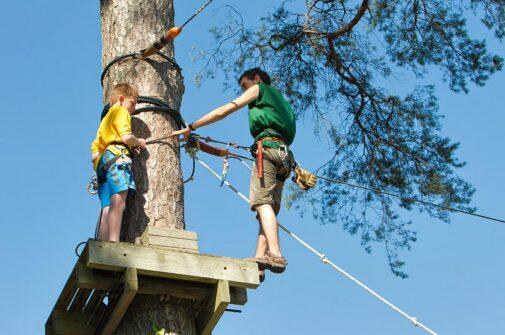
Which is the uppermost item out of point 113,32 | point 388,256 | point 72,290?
point 388,256

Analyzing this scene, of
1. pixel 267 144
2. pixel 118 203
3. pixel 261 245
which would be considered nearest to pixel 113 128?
pixel 118 203

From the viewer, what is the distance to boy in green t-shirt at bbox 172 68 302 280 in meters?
4.53

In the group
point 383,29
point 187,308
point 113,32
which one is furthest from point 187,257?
point 383,29

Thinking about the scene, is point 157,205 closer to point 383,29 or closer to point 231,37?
point 231,37

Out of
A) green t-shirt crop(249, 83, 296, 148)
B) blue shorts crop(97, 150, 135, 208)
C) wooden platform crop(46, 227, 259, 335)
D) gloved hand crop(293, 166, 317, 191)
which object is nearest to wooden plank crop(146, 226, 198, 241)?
wooden platform crop(46, 227, 259, 335)

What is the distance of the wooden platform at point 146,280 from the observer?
367 centimetres

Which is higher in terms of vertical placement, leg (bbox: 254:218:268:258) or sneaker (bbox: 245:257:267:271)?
leg (bbox: 254:218:268:258)

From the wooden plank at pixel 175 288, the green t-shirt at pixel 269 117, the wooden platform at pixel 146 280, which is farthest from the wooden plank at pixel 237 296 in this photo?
the green t-shirt at pixel 269 117

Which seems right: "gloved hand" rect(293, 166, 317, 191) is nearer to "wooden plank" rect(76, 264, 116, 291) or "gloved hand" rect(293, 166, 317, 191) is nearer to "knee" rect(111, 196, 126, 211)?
"knee" rect(111, 196, 126, 211)

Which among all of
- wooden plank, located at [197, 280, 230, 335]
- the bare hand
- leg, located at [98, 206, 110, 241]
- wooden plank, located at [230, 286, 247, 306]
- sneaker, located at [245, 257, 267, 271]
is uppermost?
the bare hand

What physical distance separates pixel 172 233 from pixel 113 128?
748 mm

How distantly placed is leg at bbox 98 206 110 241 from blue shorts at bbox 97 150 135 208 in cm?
5

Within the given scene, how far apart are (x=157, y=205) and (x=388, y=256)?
3530 mm

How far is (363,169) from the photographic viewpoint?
24.7 ft
